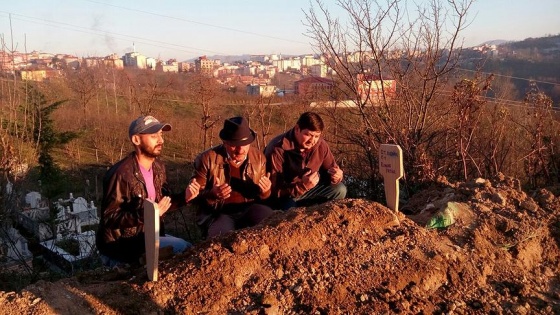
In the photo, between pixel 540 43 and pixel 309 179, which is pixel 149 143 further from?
pixel 540 43

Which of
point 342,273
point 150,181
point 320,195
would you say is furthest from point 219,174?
point 342,273

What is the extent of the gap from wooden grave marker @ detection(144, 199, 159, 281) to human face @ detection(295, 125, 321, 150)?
1940 millimetres

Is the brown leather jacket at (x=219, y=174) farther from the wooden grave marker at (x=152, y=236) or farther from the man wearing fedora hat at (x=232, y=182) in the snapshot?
the wooden grave marker at (x=152, y=236)

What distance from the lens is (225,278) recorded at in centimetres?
271

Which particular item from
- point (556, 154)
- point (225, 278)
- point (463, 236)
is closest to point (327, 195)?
point (463, 236)

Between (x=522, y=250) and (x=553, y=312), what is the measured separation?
64 centimetres

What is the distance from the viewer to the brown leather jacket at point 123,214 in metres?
3.32

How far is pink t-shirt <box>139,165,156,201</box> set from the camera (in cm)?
347

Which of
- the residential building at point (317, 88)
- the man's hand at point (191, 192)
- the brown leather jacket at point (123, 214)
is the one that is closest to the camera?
the brown leather jacket at point (123, 214)

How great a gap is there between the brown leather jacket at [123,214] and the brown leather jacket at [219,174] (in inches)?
22.5

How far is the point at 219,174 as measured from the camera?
3906mm

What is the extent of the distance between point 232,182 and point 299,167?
28.4 inches

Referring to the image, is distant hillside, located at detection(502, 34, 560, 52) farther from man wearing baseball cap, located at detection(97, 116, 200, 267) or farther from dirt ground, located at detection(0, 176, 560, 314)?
man wearing baseball cap, located at detection(97, 116, 200, 267)

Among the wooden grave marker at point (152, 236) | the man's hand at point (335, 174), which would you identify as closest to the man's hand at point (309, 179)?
the man's hand at point (335, 174)
